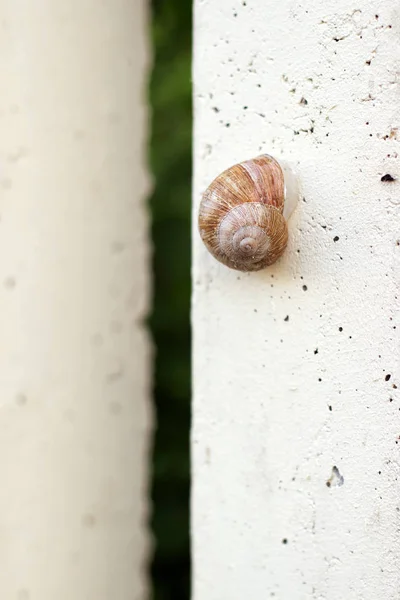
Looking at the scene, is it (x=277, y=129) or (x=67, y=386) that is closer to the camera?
(x=277, y=129)

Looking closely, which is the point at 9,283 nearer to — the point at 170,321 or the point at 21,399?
the point at 21,399

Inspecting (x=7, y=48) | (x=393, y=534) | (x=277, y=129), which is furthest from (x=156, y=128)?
(x=393, y=534)

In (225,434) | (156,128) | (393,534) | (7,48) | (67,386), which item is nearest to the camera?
(393,534)

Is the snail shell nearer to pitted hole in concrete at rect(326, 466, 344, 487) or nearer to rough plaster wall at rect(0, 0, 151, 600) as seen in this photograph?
pitted hole in concrete at rect(326, 466, 344, 487)

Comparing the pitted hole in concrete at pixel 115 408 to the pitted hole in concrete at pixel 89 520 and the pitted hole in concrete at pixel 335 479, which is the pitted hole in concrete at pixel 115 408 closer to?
the pitted hole in concrete at pixel 89 520

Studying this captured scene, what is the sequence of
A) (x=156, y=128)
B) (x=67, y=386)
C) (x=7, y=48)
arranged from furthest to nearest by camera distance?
(x=156, y=128) < (x=67, y=386) < (x=7, y=48)

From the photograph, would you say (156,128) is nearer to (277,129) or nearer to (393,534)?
(277,129)

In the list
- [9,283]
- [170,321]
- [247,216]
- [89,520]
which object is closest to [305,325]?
[247,216]
